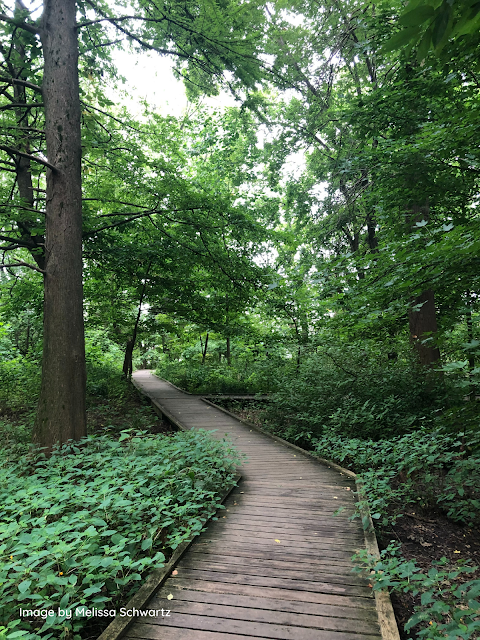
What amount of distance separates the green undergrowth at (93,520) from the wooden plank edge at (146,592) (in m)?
0.09

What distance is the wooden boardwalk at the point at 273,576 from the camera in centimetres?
222

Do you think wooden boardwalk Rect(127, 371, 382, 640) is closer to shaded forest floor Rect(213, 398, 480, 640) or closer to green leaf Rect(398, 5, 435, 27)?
shaded forest floor Rect(213, 398, 480, 640)

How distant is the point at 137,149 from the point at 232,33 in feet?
10.3

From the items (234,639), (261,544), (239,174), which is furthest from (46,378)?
(239,174)

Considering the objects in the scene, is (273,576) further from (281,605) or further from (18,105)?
(18,105)

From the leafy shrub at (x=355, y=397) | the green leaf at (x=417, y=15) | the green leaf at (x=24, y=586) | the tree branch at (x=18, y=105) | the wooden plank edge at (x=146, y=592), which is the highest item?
the tree branch at (x=18, y=105)

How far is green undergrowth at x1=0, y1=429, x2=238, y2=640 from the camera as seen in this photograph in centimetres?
214

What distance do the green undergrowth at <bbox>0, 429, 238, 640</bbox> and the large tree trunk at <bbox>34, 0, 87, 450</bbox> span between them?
0.86m

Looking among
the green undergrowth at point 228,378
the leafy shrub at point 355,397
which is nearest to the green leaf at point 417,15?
the leafy shrub at point 355,397

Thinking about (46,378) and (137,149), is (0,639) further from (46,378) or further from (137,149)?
(137,149)

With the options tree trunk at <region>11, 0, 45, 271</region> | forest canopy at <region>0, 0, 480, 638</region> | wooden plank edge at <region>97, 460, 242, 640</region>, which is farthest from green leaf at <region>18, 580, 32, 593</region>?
tree trunk at <region>11, 0, 45, 271</region>

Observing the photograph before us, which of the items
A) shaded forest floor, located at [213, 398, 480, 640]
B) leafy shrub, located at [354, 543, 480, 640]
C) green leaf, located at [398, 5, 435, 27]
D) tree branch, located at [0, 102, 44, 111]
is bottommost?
shaded forest floor, located at [213, 398, 480, 640]

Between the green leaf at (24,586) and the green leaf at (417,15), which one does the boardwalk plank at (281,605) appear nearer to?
the green leaf at (24,586)

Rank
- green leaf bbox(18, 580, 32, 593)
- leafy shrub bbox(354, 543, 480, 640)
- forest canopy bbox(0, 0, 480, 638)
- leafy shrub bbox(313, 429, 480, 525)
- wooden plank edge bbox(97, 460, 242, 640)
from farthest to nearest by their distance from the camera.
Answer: forest canopy bbox(0, 0, 480, 638) → leafy shrub bbox(313, 429, 480, 525) → wooden plank edge bbox(97, 460, 242, 640) → green leaf bbox(18, 580, 32, 593) → leafy shrub bbox(354, 543, 480, 640)
